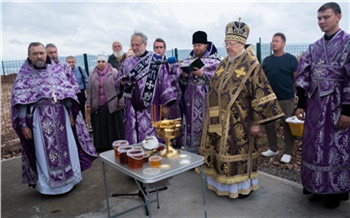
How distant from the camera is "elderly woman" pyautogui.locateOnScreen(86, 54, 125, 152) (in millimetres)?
5367

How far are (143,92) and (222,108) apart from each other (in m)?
1.17

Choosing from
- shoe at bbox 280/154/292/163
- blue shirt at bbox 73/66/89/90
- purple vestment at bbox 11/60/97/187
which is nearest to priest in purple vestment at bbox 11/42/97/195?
purple vestment at bbox 11/60/97/187

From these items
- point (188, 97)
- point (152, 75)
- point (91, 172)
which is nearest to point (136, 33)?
point (152, 75)

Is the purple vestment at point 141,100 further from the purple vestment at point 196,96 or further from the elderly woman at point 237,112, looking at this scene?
the elderly woman at point 237,112

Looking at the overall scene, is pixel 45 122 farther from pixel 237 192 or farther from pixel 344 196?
pixel 344 196

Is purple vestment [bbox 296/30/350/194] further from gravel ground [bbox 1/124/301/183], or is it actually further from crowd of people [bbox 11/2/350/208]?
gravel ground [bbox 1/124/301/183]

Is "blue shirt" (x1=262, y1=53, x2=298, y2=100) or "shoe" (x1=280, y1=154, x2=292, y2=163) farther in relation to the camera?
"blue shirt" (x1=262, y1=53, x2=298, y2=100)

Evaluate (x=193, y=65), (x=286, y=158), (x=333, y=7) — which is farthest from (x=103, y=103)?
(x=333, y=7)

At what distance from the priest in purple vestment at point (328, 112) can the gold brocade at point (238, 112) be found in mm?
407

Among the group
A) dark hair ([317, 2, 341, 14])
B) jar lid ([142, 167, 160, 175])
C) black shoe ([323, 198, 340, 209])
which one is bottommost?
black shoe ([323, 198, 340, 209])

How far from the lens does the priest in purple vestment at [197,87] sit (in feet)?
14.0

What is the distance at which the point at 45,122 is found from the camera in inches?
150

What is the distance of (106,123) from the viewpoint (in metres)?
5.69

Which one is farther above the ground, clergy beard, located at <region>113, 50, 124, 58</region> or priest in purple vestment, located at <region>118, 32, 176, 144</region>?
clergy beard, located at <region>113, 50, 124, 58</region>
